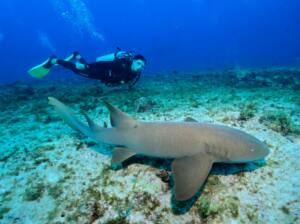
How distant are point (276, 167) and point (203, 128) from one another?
142cm

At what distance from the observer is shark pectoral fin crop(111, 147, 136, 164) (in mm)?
4092

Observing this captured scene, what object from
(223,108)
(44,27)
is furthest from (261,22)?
(223,108)

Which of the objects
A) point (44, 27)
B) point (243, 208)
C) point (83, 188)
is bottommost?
point (243, 208)

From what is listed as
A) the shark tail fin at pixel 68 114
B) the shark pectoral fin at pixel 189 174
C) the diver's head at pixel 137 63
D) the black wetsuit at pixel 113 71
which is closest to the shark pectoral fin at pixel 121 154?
the shark pectoral fin at pixel 189 174

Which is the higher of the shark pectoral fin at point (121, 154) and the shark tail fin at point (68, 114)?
the shark tail fin at point (68, 114)

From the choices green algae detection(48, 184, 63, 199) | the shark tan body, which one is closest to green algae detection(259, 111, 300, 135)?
the shark tan body

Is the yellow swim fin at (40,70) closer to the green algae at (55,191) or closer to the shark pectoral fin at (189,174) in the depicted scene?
the green algae at (55,191)

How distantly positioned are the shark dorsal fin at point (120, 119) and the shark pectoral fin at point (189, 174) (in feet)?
3.58

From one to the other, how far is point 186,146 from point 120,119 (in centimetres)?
126

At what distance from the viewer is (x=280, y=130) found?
5.04 metres

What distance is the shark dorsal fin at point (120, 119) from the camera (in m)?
4.18

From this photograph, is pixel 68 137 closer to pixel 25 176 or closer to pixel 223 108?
pixel 25 176

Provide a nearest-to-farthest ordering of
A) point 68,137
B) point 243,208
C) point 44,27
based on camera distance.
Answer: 1. point 243,208
2. point 68,137
3. point 44,27

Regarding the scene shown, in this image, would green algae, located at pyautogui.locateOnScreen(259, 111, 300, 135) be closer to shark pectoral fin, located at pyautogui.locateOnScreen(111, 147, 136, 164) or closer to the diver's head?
shark pectoral fin, located at pyautogui.locateOnScreen(111, 147, 136, 164)
